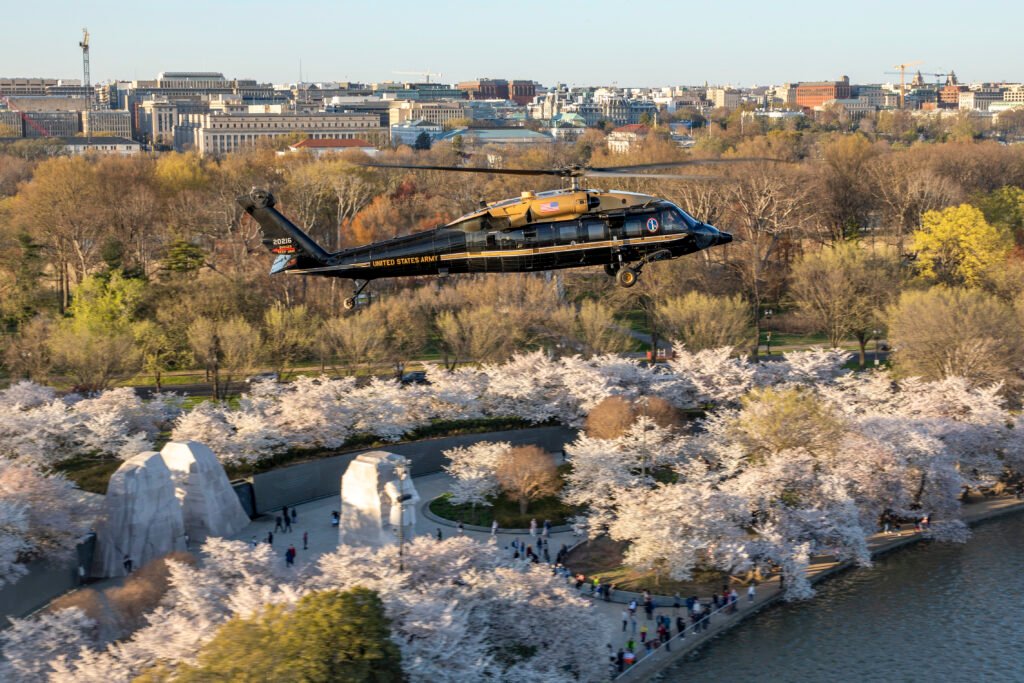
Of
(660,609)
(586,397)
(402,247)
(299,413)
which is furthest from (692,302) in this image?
(402,247)

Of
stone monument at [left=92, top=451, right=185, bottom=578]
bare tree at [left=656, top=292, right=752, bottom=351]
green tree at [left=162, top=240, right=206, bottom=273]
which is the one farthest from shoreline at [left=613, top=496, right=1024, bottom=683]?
green tree at [left=162, top=240, right=206, bottom=273]

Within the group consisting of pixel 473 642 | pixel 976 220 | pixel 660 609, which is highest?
pixel 976 220

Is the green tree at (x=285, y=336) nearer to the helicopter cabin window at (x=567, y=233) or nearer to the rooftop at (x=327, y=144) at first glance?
the helicopter cabin window at (x=567, y=233)

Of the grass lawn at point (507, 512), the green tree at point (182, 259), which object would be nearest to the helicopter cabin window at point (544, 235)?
the grass lawn at point (507, 512)

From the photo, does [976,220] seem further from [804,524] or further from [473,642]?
[473,642]

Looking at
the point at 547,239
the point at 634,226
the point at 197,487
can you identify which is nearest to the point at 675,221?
the point at 634,226
